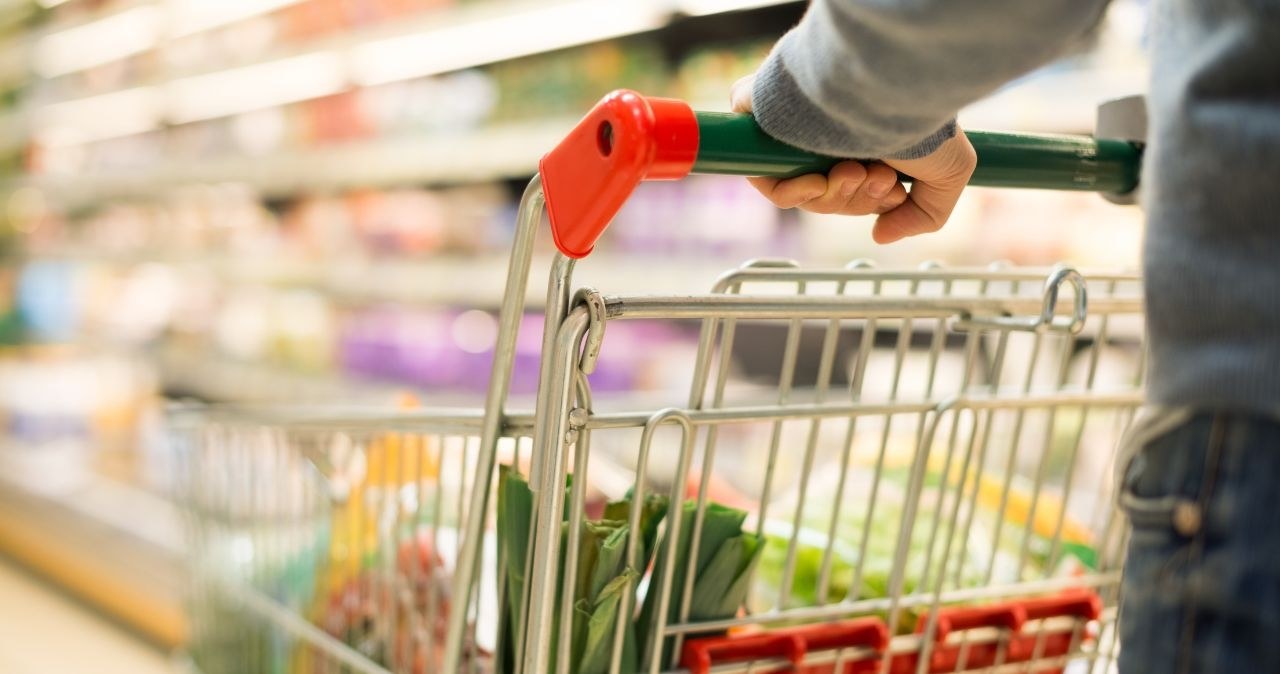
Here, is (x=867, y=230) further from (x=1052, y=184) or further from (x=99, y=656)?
(x=99, y=656)

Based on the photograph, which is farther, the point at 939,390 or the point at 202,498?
the point at 939,390

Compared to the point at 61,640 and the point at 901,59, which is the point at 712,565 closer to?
the point at 901,59

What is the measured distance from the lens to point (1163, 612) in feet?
1.69

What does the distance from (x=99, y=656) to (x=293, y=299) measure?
1.61 m

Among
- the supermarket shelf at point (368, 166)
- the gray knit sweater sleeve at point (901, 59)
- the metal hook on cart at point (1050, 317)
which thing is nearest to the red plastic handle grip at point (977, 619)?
the metal hook on cart at point (1050, 317)

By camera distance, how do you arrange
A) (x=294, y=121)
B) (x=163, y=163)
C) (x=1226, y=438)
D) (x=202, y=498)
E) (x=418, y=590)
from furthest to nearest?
1. (x=163, y=163)
2. (x=294, y=121)
3. (x=202, y=498)
4. (x=418, y=590)
5. (x=1226, y=438)

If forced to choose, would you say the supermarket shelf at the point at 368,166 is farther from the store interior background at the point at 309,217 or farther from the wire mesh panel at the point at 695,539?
the wire mesh panel at the point at 695,539

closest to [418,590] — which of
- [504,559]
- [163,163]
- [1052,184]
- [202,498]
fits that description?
[504,559]

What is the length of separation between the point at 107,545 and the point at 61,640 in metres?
0.26

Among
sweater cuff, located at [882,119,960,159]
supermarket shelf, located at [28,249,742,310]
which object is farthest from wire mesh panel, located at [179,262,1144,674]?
supermarket shelf, located at [28,249,742,310]

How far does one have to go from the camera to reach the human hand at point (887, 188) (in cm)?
71

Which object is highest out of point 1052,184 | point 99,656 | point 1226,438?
point 1052,184

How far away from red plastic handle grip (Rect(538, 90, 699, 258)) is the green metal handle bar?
0.02 metres

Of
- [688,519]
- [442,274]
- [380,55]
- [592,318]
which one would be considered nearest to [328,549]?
[688,519]
